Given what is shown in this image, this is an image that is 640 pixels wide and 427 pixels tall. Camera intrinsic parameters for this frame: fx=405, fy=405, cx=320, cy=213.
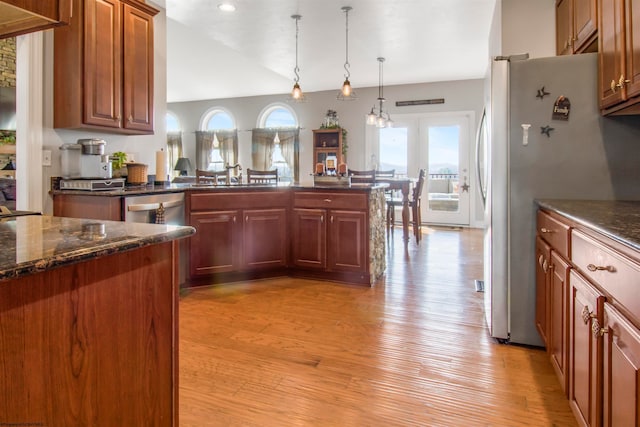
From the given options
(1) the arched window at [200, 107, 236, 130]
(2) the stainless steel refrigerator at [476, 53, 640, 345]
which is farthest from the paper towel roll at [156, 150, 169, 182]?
(1) the arched window at [200, 107, 236, 130]

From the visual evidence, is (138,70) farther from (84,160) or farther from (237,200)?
(237,200)

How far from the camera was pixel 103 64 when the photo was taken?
10.2 ft

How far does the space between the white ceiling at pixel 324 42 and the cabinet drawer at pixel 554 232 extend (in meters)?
3.11

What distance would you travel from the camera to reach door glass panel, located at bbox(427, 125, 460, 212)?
25.5 ft

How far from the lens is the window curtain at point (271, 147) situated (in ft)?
28.9

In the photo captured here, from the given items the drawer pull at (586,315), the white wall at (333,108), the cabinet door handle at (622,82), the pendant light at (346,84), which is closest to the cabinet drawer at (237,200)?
the pendant light at (346,84)

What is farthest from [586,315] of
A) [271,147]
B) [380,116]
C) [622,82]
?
[271,147]

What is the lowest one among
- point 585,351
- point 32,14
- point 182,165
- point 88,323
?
point 585,351

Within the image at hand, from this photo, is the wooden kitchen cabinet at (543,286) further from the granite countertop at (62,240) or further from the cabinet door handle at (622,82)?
the granite countertop at (62,240)

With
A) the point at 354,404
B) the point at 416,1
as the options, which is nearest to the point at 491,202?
the point at 354,404

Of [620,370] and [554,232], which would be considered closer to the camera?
[620,370]

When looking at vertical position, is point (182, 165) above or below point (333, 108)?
below

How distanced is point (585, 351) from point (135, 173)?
3.49 m

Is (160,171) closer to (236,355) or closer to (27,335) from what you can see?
(236,355)
